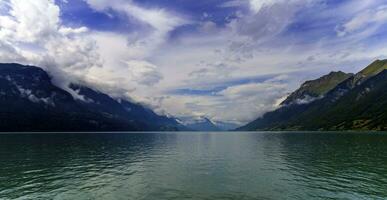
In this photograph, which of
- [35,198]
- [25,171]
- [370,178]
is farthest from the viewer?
[25,171]

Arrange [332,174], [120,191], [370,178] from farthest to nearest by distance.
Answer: [332,174]
[370,178]
[120,191]

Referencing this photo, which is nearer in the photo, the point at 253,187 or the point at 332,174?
the point at 253,187

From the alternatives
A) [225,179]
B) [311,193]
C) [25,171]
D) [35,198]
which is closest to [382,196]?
[311,193]

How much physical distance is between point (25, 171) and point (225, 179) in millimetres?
42604

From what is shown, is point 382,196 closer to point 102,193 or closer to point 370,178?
point 370,178

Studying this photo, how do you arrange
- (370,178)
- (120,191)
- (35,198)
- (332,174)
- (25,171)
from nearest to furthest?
(35,198) → (120,191) → (370,178) → (332,174) → (25,171)

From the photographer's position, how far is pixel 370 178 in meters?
57.1

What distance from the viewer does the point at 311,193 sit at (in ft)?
149

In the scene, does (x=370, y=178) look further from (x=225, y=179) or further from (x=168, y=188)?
(x=168, y=188)

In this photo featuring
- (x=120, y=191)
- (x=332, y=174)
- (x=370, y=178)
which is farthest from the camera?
(x=332, y=174)

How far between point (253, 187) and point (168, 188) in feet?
43.3

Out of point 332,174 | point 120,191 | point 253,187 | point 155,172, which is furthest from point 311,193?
point 155,172

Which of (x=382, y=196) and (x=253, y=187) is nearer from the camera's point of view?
(x=382, y=196)

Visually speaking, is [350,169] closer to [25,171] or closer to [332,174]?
[332,174]
